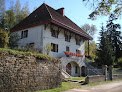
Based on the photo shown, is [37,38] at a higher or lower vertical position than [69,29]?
lower

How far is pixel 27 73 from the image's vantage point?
8.81 m

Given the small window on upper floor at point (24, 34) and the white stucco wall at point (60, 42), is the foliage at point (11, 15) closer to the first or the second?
the small window on upper floor at point (24, 34)

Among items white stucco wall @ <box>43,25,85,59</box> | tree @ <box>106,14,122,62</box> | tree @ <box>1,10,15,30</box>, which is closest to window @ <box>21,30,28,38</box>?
white stucco wall @ <box>43,25,85,59</box>

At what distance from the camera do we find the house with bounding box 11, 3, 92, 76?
19469 mm

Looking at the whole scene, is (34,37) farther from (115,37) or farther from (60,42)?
(115,37)

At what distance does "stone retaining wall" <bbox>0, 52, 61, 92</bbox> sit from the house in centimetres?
824

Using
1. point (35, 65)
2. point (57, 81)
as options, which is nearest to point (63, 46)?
point (57, 81)

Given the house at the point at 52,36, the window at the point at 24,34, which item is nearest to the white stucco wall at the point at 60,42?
the house at the point at 52,36

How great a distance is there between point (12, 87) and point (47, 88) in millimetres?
3029

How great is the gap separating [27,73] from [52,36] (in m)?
12.6

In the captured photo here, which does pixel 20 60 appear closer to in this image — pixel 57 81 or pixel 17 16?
pixel 57 81

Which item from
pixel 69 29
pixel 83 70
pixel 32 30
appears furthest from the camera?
pixel 83 70

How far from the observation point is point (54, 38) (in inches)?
835

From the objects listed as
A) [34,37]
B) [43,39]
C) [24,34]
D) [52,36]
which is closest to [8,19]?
[24,34]
